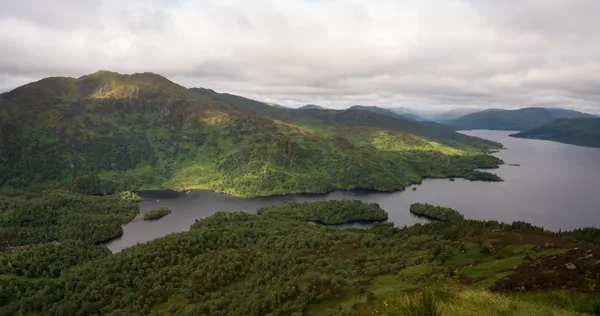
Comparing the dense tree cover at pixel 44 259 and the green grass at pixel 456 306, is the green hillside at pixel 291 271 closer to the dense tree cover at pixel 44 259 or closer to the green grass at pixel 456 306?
the dense tree cover at pixel 44 259

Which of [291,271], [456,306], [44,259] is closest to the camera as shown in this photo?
[456,306]

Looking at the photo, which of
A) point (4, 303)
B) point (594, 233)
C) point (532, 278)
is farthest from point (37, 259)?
point (594, 233)

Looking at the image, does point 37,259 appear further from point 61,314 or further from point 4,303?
point 61,314

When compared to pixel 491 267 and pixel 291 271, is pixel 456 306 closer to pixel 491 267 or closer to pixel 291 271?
pixel 491 267

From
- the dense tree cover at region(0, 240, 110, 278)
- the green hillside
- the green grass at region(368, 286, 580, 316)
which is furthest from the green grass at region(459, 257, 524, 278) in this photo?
the dense tree cover at region(0, 240, 110, 278)

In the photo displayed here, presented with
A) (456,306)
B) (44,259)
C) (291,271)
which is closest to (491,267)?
(291,271)
